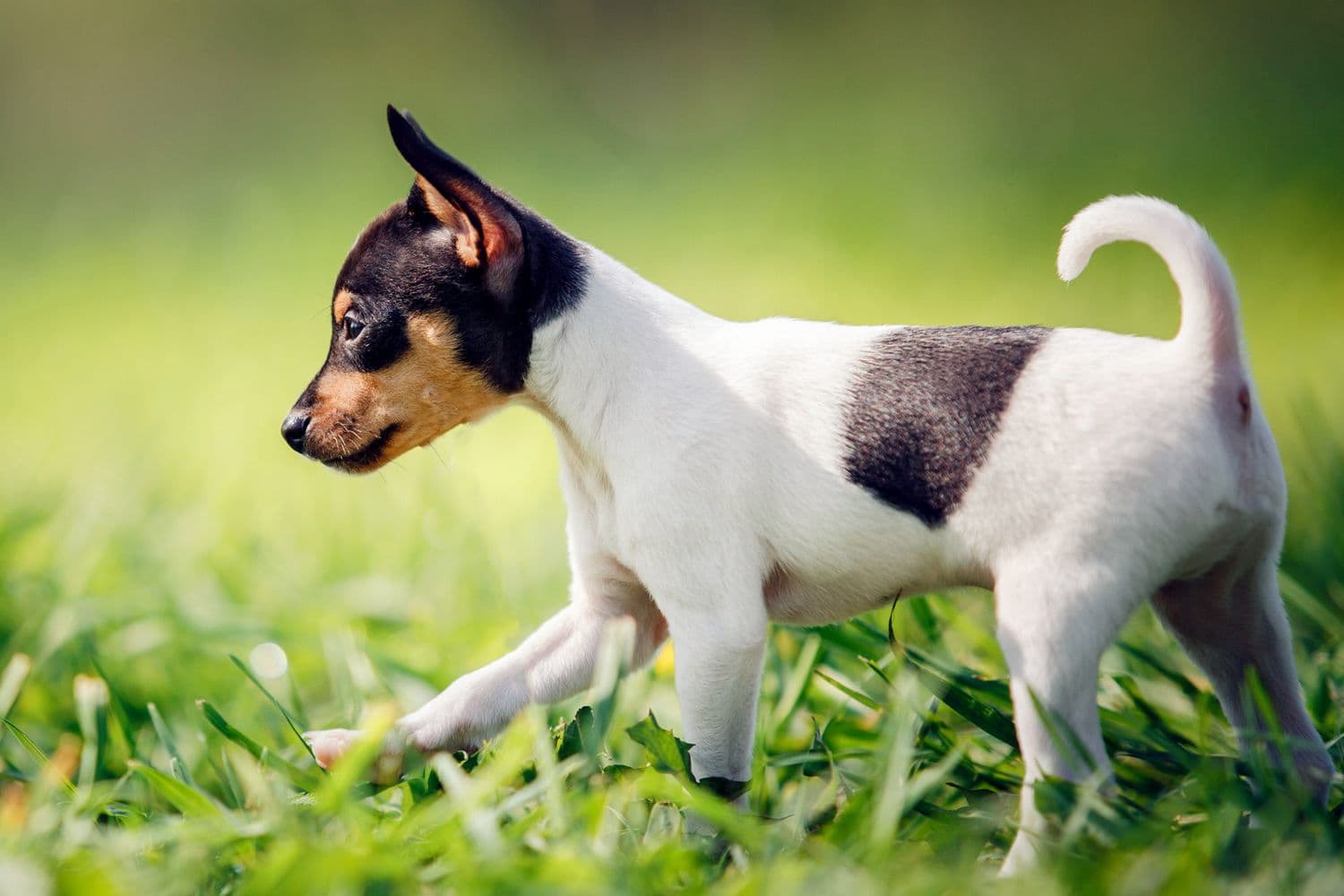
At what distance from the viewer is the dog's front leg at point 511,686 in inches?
119

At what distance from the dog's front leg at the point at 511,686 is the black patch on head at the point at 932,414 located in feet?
2.27

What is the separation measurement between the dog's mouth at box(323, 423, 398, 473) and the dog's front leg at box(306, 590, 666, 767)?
54 cm

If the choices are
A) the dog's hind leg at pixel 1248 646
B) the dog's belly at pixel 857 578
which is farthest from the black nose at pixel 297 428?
the dog's hind leg at pixel 1248 646

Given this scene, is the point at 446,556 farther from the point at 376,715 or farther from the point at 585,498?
the point at 376,715

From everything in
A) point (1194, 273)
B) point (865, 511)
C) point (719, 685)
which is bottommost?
point (719, 685)

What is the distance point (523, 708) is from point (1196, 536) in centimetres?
151

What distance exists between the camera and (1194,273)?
8.41 feet

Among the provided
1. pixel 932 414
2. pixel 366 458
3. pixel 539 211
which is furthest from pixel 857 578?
pixel 539 211

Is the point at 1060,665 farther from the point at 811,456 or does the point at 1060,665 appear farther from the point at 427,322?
the point at 427,322

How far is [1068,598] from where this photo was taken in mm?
2453

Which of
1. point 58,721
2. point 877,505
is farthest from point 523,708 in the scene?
point 58,721

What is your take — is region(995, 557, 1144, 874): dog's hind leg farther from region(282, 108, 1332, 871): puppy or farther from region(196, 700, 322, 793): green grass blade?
region(196, 700, 322, 793): green grass blade

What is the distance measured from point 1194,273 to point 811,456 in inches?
32.6

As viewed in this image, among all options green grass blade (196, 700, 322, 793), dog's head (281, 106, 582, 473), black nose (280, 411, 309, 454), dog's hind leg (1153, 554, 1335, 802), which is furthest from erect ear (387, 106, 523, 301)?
dog's hind leg (1153, 554, 1335, 802)
